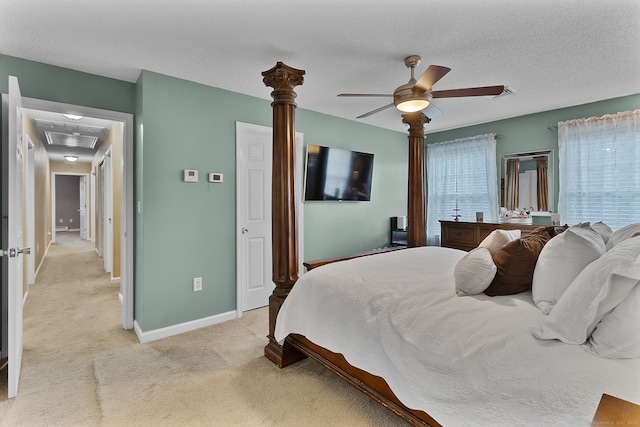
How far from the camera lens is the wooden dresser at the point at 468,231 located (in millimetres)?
3862

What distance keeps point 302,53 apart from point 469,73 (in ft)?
5.08

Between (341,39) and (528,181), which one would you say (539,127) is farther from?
(341,39)

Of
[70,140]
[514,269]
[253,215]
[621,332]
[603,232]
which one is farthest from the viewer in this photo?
[70,140]

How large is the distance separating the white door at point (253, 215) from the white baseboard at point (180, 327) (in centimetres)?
17

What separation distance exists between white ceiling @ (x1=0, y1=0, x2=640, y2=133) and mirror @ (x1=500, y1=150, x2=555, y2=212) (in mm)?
1124

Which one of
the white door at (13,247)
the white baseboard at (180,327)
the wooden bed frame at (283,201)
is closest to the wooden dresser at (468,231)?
the wooden bed frame at (283,201)

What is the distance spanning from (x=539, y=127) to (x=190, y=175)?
4.39m

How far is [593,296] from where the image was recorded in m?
1.12

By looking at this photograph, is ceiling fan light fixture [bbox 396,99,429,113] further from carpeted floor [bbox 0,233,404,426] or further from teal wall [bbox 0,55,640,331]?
carpeted floor [bbox 0,233,404,426]

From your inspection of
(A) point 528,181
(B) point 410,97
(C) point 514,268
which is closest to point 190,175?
(B) point 410,97

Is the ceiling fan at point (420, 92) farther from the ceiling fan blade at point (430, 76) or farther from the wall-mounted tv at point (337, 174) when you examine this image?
the wall-mounted tv at point (337, 174)

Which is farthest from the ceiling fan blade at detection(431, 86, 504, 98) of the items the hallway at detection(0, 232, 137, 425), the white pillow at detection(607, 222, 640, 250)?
the hallway at detection(0, 232, 137, 425)

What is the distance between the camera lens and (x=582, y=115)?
3801 mm

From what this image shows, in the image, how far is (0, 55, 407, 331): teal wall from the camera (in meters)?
2.80
